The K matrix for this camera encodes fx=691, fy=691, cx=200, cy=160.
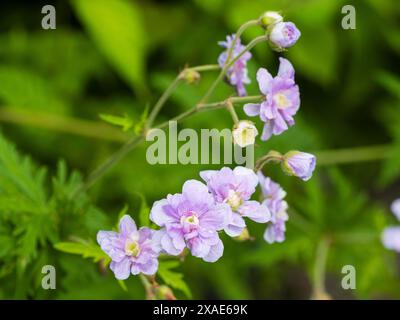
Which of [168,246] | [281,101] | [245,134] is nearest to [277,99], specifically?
[281,101]

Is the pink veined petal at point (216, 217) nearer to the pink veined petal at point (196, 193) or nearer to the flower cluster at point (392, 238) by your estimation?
the pink veined petal at point (196, 193)

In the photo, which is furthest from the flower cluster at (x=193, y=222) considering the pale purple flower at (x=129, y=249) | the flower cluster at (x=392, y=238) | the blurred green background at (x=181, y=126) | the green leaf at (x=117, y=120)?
the flower cluster at (x=392, y=238)

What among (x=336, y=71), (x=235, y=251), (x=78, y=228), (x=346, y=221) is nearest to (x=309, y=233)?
(x=346, y=221)

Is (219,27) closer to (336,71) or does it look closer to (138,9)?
(138,9)

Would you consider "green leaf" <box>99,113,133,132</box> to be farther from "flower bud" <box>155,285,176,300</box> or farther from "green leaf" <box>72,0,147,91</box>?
"green leaf" <box>72,0,147,91</box>

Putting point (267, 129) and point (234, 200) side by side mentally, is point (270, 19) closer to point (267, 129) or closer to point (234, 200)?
point (267, 129)
